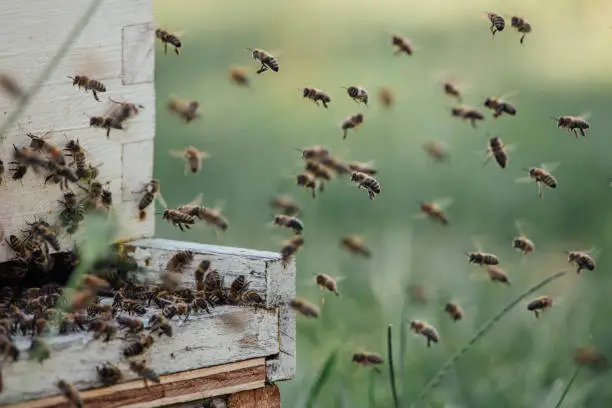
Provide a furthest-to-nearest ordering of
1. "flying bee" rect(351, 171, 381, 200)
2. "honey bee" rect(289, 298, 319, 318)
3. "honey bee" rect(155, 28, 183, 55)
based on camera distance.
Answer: "honey bee" rect(155, 28, 183, 55) < "flying bee" rect(351, 171, 381, 200) < "honey bee" rect(289, 298, 319, 318)

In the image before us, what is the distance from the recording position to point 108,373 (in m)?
3.41

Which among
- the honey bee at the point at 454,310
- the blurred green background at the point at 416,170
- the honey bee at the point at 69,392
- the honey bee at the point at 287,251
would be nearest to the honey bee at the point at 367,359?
the blurred green background at the point at 416,170

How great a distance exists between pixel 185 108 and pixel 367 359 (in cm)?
130

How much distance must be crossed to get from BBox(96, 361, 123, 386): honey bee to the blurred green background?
6.31ft

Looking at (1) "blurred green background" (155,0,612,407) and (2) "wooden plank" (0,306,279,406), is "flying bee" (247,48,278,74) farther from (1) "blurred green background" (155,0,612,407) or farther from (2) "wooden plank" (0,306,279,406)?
(2) "wooden plank" (0,306,279,406)

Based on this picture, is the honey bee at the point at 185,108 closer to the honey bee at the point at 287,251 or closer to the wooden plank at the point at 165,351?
the honey bee at the point at 287,251

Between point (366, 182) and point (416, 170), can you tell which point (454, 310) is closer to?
point (366, 182)

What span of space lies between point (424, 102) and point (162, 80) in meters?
2.20

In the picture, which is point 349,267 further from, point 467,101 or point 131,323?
point 131,323

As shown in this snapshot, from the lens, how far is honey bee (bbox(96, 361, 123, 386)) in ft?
11.2

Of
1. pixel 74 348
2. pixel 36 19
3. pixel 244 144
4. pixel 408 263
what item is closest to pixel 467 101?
pixel 244 144

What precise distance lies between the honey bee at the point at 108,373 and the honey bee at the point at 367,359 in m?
2.07

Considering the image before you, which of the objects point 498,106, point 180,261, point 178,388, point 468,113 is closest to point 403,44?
point 468,113

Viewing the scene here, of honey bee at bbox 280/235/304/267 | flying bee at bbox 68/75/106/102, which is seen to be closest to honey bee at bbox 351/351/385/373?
honey bee at bbox 280/235/304/267
